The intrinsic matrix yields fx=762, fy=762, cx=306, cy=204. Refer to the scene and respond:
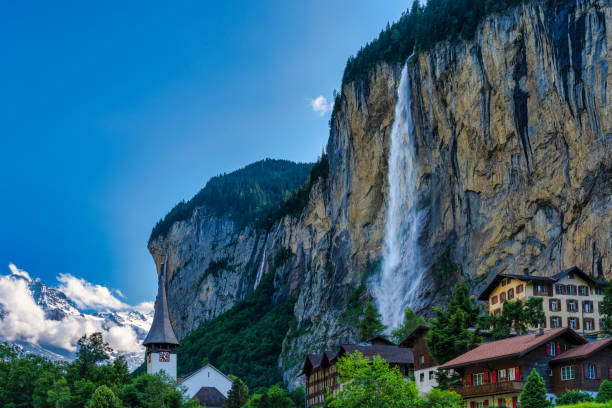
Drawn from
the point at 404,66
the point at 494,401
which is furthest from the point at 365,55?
the point at 494,401

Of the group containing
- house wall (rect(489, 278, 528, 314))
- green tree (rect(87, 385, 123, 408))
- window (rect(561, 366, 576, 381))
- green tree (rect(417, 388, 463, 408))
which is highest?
house wall (rect(489, 278, 528, 314))

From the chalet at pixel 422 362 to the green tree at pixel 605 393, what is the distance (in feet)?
73.9

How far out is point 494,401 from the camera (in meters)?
56.8

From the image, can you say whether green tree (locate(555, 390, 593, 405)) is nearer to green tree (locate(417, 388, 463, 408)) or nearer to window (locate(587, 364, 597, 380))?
window (locate(587, 364, 597, 380))

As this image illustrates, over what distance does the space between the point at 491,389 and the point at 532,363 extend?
3.80 m

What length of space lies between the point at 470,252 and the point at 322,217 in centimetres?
6600

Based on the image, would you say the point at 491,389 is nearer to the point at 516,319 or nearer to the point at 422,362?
the point at 516,319

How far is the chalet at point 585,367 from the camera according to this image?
52719mm

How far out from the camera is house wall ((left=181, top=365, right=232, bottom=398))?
347ft

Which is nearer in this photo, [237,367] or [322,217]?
[237,367]

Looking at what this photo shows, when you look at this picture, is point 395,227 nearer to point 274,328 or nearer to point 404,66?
point 404,66

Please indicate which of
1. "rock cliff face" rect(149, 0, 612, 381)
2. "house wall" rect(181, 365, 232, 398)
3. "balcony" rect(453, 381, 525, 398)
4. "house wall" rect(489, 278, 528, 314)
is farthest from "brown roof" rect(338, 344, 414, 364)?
"house wall" rect(181, 365, 232, 398)

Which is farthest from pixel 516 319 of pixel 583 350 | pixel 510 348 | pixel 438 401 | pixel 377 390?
pixel 377 390

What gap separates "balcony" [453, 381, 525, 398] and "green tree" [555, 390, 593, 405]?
14.8 feet
